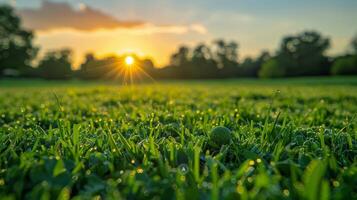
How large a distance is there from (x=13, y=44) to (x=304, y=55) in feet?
155

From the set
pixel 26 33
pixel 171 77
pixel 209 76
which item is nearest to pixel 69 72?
pixel 26 33

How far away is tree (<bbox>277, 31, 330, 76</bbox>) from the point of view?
5178cm

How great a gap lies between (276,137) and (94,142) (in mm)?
822

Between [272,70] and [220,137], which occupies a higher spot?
[220,137]

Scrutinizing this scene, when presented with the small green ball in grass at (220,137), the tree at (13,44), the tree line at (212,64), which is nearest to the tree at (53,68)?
the tree line at (212,64)

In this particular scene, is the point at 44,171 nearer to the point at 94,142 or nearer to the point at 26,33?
the point at 94,142

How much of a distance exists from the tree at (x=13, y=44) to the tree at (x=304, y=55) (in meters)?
39.3

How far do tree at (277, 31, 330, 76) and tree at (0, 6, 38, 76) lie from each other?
39.3 meters

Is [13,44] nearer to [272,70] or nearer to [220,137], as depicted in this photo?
[272,70]

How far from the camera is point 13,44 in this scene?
3850 centimetres

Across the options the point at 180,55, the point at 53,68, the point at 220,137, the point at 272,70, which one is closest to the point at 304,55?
the point at 272,70

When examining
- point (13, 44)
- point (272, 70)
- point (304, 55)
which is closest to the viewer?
point (13, 44)

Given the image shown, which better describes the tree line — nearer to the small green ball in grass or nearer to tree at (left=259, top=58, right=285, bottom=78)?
tree at (left=259, top=58, right=285, bottom=78)

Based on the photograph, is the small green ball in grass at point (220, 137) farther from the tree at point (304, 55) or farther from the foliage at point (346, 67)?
the tree at point (304, 55)
